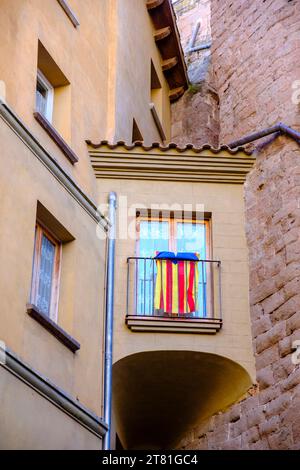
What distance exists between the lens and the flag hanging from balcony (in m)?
14.0

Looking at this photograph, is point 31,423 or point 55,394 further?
point 55,394

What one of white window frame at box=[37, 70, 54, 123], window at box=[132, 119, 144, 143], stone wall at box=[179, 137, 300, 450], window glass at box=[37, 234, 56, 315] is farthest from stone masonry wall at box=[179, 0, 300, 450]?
white window frame at box=[37, 70, 54, 123]

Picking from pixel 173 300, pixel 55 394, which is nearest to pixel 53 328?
pixel 55 394

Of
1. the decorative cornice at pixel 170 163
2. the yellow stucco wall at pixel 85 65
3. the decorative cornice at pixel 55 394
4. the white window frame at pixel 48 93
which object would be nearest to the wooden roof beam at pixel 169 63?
the yellow stucco wall at pixel 85 65

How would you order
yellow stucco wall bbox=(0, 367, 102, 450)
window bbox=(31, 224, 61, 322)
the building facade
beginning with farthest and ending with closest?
window bbox=(31, 224, 61, 322), the building facade, yellow stucco wall bbox=(0, 367, 102, 450)

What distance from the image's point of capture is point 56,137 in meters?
13.4

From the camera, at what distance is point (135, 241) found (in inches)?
575

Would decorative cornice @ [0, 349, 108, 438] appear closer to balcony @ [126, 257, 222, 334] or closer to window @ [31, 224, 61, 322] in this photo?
window @ [31, 224, 61, 322]

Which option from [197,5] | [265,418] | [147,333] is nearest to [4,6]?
[147,333]

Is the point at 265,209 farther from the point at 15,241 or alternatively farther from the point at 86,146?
the point at 15,241

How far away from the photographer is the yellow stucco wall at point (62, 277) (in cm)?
1116

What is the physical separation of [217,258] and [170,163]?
5.93 feet

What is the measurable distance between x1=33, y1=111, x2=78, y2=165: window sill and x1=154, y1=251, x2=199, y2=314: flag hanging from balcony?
2000 millimetres

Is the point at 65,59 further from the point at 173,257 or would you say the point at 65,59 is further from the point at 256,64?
the point at 256,64
